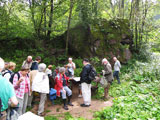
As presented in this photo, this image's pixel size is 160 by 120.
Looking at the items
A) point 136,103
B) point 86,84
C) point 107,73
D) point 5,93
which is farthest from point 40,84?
point 136,103

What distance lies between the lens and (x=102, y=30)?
457 inches

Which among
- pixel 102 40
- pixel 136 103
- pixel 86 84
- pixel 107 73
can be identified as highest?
pixel 102 40

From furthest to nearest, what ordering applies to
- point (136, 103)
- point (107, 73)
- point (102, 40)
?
1. point (102, 40)
2. point (107, 73)
3. point (136, 103)

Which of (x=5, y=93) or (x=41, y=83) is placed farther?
(x=41, y=83)

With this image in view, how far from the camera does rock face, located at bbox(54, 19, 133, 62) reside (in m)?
11.3

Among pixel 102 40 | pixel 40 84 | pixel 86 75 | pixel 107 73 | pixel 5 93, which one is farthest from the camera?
pixel 102 40

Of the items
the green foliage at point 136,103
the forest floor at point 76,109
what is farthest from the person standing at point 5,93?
the green foliage at point 136,103

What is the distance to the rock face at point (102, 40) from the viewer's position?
11.3m

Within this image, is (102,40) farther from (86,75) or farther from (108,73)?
(86,75)

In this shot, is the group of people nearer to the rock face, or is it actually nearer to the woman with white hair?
the woman with white hair

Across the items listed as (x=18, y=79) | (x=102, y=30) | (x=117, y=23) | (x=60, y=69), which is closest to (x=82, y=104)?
(x=60, y=69)

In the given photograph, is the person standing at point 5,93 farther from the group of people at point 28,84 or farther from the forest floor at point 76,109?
the forest floor at point 76,109

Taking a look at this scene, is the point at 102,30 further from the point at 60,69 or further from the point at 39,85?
the point at 39,85

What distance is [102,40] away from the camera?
11.5m
